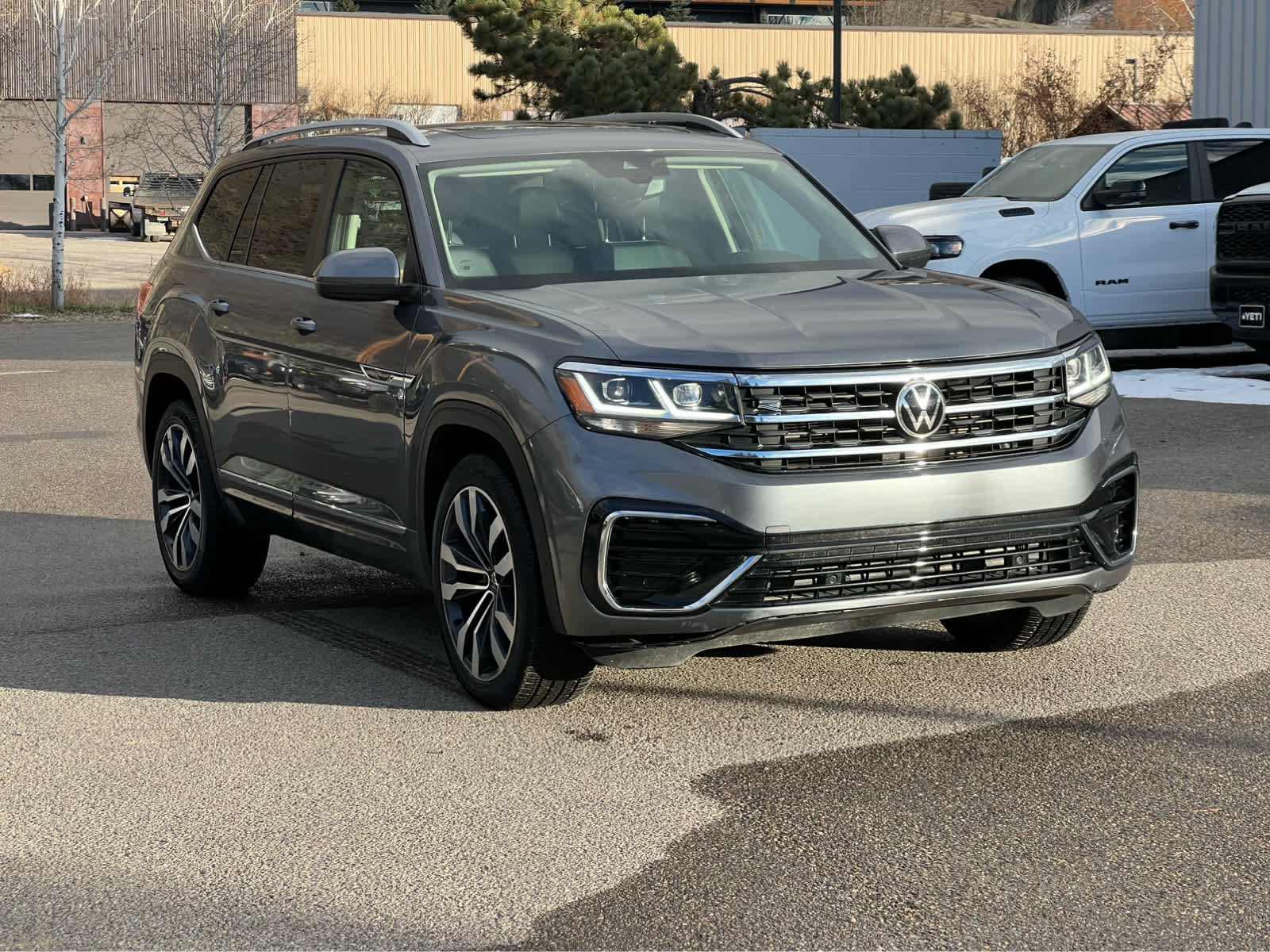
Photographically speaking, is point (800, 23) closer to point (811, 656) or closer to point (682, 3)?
point (682, 3)

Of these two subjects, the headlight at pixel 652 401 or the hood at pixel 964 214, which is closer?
the headlight at pixel 652 401

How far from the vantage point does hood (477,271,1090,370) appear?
5.27 meters

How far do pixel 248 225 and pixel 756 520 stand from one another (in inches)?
132

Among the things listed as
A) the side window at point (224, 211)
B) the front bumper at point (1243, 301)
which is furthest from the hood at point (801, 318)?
the front bumper at point (1243, 301)

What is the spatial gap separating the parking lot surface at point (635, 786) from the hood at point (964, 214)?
791 centimetres

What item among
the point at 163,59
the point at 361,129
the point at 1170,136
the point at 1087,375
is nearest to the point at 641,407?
the point at 1087,375

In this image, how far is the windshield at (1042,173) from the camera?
52.4 feet

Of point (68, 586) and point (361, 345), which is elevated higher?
point (361, 345)

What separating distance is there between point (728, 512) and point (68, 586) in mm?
3998

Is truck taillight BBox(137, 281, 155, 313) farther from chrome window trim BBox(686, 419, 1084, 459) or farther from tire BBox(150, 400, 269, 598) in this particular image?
chrome window trim BBox(686, 419, 1084, 459)

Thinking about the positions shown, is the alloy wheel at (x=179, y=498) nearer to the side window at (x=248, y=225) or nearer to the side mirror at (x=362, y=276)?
the side window at (x=248, y=225)

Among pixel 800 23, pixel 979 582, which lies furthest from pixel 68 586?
pixel 800 23

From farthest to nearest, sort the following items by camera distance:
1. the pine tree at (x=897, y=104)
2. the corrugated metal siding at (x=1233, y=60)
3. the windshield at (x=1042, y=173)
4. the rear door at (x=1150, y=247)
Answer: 1. the pine tree at (x=897, y=104)
2. the corrugated metal siding at (x=1233, y=60)
3. the windshield at (x=1042, y=173)
4. the rear door at (x=1150, y=247)

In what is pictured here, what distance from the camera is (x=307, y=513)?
270 inches
